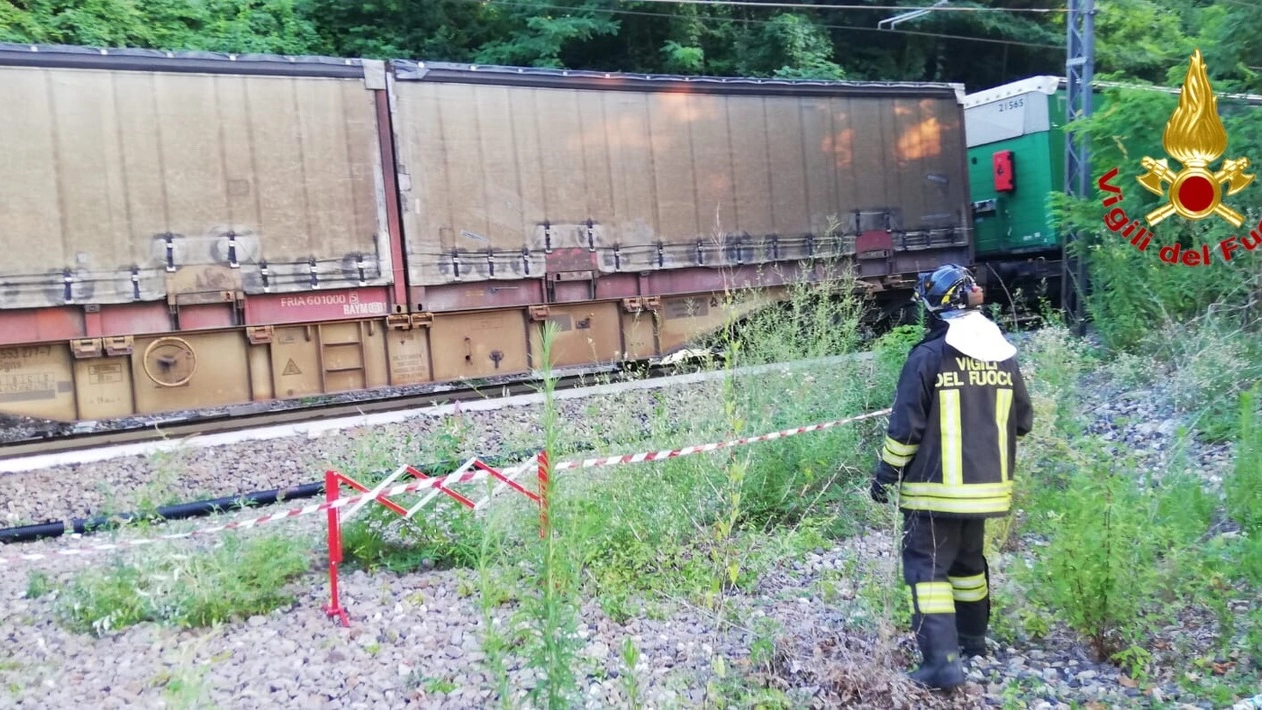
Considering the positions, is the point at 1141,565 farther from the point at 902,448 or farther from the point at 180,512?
the point at 180,512

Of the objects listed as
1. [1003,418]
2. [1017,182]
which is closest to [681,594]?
[1003,418]

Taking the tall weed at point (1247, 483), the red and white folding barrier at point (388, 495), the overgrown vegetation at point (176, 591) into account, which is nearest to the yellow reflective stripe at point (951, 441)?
the red and white folding barrier at point (388, 495)

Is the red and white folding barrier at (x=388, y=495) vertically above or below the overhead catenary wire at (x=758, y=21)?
below

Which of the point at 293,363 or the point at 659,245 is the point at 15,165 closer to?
the point at 293,363

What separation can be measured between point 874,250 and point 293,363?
28.5 feet

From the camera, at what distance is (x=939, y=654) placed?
3756mm

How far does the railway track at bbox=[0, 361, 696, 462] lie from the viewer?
9.35 m

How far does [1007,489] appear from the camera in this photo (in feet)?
12.8

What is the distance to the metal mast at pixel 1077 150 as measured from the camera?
11.8m

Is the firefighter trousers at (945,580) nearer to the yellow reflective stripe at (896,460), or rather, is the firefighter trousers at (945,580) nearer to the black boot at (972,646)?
the black boot at (972,646)

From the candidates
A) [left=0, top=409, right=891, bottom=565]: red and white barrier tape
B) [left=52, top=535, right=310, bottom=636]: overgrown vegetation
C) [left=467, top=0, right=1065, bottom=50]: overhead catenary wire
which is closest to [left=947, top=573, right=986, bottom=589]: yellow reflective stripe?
[left=0, top=409, right=891, bottom=565]: red and white barrier tape

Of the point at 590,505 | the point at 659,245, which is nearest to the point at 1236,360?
the point at 590,505

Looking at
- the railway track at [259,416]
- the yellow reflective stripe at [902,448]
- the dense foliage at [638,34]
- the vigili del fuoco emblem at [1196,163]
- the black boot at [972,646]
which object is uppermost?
the dense foliage at [638,34]

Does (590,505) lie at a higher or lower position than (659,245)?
lower
